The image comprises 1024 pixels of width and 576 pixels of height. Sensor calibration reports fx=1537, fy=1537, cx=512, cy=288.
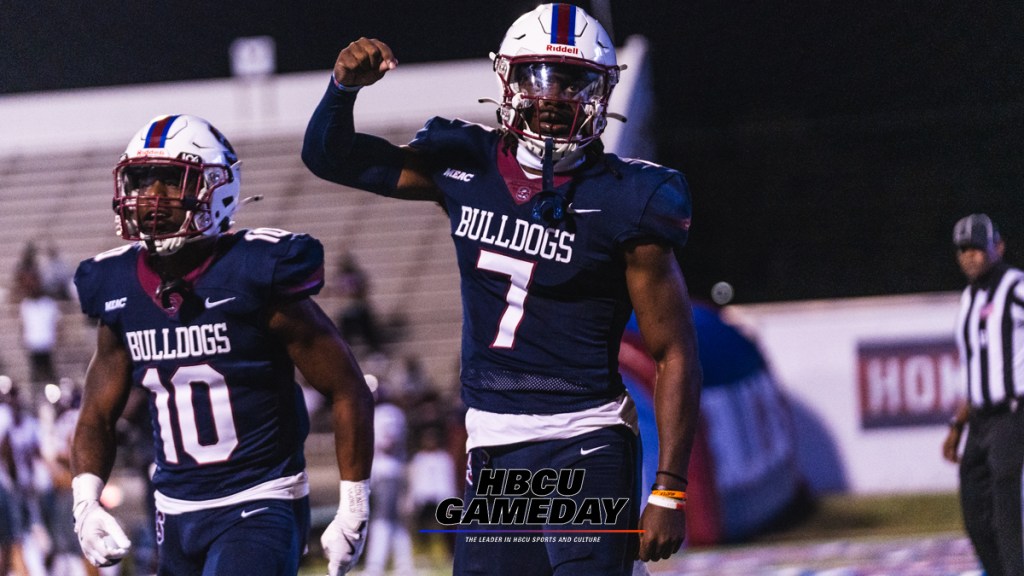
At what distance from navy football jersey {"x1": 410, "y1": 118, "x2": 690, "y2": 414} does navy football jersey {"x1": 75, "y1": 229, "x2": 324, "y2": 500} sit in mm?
536

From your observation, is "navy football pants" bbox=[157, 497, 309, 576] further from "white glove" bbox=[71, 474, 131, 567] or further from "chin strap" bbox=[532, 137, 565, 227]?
"chin strap" bbox=[532, 137, 565, 227]

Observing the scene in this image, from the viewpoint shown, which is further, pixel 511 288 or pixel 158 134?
pixel 158 134

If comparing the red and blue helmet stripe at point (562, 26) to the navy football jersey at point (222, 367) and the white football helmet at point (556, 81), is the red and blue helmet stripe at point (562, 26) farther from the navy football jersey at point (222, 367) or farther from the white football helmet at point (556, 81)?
the navy football jersey at point (222, 367)

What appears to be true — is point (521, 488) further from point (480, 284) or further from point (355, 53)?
point (355, 53)

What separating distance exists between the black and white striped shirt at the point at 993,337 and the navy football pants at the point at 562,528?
364cm

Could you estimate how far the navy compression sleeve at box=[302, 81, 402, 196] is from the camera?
3.66 metres

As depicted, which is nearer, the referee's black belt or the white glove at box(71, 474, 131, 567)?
the white glove at box(71, 474, 131, 567)

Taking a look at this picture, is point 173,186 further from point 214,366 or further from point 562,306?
point 562,306

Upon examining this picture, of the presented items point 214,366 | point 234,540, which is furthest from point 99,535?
point 214,366

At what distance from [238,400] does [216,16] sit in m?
15.7

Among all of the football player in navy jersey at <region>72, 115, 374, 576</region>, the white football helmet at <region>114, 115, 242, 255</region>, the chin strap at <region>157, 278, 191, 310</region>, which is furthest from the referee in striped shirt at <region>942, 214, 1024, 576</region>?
the chin strap at <region>157, 278, 191, 310</region>

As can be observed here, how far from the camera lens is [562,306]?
3504mm

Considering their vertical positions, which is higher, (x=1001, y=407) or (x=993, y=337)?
(x=993, y=337)

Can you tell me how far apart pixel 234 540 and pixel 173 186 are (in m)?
0.91
